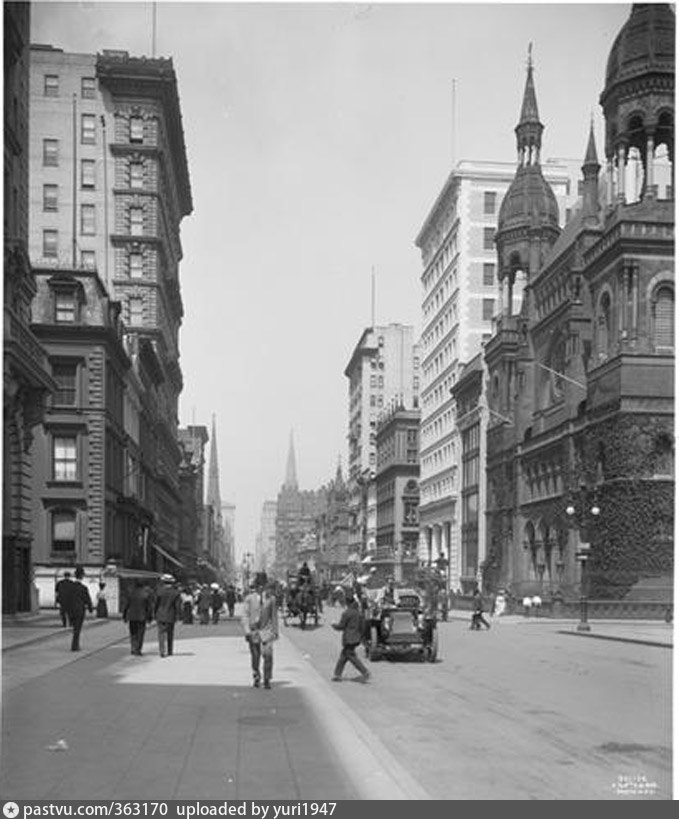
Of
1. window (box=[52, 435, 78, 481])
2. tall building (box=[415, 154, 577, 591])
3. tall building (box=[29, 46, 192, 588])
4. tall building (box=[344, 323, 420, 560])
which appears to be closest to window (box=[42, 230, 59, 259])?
tall building (box=[29, 46, 192, 588])

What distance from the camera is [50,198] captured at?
13.2 meters

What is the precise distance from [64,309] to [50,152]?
349 inches

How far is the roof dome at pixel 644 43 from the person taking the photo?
973cm

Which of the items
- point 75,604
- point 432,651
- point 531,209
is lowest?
point 432,651

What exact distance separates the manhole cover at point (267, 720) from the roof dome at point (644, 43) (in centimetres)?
811

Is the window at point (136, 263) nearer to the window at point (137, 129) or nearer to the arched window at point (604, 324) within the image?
the window at point (137, 129)

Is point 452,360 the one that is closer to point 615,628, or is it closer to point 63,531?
point 615,628

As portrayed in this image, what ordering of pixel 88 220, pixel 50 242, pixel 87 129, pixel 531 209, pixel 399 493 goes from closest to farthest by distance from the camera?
pixel 87 129 < pixel 50 242 < pixel 88 220 < pixel 531 209 < pixel 399 493

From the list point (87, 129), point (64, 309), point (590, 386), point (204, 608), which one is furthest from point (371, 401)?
point (87, 129)

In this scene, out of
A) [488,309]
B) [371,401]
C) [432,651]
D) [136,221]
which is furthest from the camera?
[371,401]

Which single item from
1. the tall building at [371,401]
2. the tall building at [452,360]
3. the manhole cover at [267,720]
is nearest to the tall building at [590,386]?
the tall building at [452,360]

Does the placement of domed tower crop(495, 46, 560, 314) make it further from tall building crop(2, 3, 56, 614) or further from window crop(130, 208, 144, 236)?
tall building crop(2, 3, 56, 614)

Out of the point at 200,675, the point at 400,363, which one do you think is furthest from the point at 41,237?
the point at 400,363

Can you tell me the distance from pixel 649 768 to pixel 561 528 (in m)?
48.3
